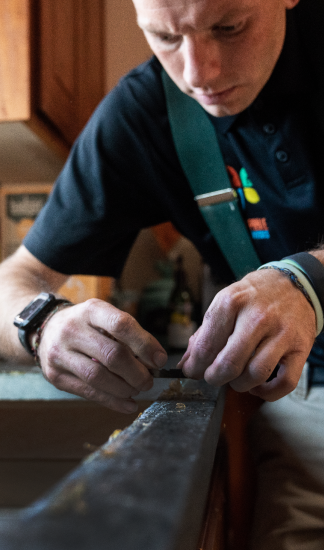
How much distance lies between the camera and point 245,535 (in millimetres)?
538

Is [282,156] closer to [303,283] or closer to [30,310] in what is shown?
[303,283]

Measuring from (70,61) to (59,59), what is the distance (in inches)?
3.5

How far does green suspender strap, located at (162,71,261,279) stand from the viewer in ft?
2.01

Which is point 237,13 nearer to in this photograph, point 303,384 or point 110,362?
point 110,362

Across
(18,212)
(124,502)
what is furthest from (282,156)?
(18,212)

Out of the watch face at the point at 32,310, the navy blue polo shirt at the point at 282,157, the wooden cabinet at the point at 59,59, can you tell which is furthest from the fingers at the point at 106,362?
the wooden cabinet at the point at 59,59

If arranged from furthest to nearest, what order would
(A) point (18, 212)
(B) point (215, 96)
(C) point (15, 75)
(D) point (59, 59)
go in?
(A) point (18, 212) < (D) point (59, 59) < (C) point (15, 75) < (B) point (215, 96)

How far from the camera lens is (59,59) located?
971mm

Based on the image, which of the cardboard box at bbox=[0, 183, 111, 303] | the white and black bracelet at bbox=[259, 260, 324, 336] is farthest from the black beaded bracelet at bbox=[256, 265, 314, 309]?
the cardboard box at bbox=[0, 183, 111, 303]

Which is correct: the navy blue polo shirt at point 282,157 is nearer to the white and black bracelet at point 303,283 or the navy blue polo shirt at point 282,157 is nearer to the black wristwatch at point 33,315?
the white and black bracelet at point 303,283

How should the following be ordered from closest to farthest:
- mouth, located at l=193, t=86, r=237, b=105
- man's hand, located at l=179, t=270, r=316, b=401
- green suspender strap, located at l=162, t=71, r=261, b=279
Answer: man's hand, located at l=179, t=270, r=316, b=401, mouth, located at l=193, t=86, r=237, b=105, green suspender strap, located at l=162, t=71, r=261, b=279

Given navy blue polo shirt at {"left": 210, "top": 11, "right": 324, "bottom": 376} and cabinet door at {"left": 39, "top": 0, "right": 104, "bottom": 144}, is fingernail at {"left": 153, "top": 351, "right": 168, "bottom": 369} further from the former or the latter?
cabinet door at {"left": 39, "top": 0, "right": 104, "bottom": 144}

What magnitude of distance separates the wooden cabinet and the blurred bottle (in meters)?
0.53

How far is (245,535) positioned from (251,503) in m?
0.04
